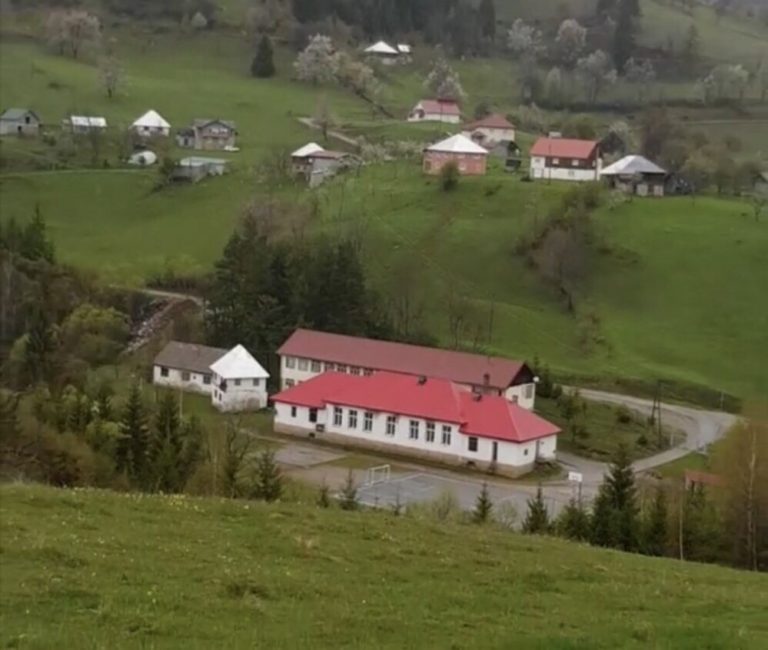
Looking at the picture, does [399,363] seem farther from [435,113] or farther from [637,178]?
[435,113]

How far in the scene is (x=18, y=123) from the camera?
299ft

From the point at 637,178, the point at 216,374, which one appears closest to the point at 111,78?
the point at 637,178

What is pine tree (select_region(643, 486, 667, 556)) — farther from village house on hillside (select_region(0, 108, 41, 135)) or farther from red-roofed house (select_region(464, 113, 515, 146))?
village house on hillside (select_region(0, 108, 41, 135))

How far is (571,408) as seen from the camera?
4878 centimetres

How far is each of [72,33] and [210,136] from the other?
3109 centimetres

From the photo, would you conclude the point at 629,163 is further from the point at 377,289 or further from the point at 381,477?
the point at 381,477

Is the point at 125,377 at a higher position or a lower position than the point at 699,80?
lower

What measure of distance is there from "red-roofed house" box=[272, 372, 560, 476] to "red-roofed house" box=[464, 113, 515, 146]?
45151mm

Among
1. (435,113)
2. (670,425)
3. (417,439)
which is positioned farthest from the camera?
(435,113)

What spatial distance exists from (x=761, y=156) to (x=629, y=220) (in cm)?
2208

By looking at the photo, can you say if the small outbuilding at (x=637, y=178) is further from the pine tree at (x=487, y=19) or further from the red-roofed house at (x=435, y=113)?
the pine tree at (x=487, y=19)

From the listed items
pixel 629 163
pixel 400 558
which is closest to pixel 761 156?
pixel 629 163

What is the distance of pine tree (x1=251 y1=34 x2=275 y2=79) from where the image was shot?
383ft

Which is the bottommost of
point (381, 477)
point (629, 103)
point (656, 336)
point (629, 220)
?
point (381, 477)
